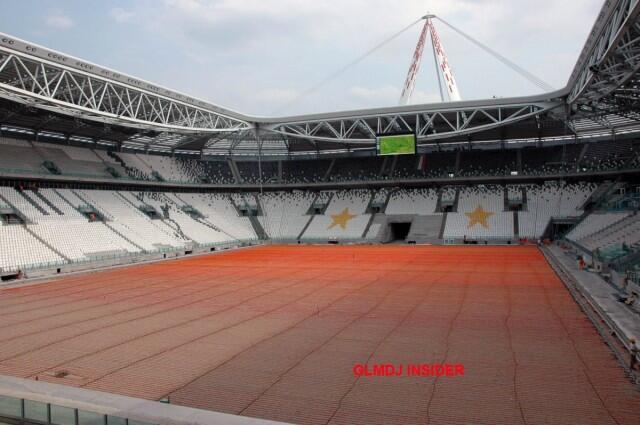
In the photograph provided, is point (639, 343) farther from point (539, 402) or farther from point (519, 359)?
point (539, 402)

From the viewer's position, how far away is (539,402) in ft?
27.1

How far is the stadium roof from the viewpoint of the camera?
2338 centimetres

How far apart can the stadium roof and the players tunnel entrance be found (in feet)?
36.6

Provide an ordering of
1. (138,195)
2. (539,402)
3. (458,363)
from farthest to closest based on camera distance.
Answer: (138,195) → (458,363) → (539,402)

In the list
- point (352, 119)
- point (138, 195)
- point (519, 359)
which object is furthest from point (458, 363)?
point (138, 195)

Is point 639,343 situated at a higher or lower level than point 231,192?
lower

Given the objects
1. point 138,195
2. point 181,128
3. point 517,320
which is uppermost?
point 181,128

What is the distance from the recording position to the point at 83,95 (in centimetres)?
2986

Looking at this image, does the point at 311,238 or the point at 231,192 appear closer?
the point at 311,238

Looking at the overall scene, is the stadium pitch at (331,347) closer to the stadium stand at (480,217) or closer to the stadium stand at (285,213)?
the stadium stand at (480,217)

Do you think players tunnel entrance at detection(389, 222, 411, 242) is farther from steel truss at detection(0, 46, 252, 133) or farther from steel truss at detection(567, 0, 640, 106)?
steel truss at detection(567, 0, 640, 106)

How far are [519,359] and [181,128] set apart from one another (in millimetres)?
32073

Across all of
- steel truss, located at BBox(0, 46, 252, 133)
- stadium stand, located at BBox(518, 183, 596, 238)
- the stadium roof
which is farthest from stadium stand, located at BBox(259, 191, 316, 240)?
stadium stand, located at BBox(518, 183, 596, 238)

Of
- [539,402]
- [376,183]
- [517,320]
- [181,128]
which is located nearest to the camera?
[539,402]
